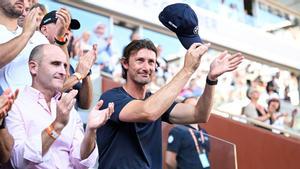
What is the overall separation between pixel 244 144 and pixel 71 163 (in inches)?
184

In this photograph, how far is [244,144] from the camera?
6574 mm

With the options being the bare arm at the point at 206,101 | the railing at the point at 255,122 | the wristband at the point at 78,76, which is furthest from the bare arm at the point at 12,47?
the railing at the point at 255,122

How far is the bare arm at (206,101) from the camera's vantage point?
2525mm

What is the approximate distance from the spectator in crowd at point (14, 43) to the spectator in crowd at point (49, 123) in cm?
9

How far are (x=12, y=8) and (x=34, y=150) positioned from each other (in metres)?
0.91

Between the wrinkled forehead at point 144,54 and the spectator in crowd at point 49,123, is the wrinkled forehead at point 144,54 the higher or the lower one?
the higher one

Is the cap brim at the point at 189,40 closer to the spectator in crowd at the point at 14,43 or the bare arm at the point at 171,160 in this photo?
the spectator in crowd at the point at 14,43

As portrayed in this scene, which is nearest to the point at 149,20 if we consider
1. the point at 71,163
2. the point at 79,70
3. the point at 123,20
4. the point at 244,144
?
the point at 123,20

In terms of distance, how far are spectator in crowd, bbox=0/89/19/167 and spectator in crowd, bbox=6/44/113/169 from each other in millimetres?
59

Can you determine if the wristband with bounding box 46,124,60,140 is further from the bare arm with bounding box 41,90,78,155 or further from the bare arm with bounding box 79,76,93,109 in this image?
the bare arm with bounding box 79,76,93,109

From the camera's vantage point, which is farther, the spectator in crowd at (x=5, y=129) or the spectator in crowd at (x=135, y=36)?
the spectator in crowd at (x=135, y=36)

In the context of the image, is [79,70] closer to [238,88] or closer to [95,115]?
[95,115]

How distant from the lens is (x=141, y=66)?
2590 millimetres

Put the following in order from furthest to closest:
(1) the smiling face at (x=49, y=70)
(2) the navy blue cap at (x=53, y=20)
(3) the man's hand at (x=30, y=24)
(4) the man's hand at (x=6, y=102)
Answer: (2) the navy blue cap at (x=53, y=20)
(3) the man's hand at (x=30, y=24)
(1) the smiling face at (x=49, y=70)
(4) the man's hand at (x=6, y=102)
